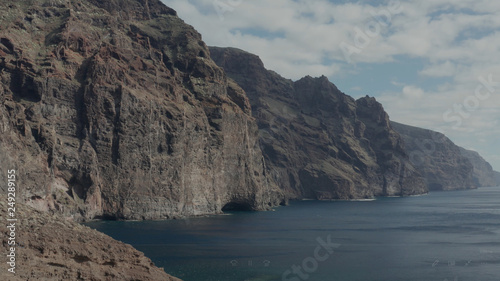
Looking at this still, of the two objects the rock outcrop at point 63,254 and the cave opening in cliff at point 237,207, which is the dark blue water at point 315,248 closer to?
the rock outcrop at point 63,254

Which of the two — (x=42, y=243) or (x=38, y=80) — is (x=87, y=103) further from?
(x=42, y=243)

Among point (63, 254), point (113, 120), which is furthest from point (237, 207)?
point (63, 254)

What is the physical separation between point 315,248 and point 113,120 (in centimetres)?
7133

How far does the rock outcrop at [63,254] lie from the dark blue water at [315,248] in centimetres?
2328

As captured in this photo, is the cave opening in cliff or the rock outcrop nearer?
the rock outcrop

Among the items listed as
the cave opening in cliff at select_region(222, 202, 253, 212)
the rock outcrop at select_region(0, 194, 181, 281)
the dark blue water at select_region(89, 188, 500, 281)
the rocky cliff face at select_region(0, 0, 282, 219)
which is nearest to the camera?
the rock outcrop at select_region(0, 194, 181, 281)

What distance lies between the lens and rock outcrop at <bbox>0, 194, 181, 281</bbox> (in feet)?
111

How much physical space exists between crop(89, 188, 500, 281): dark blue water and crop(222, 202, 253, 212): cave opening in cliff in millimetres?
29809

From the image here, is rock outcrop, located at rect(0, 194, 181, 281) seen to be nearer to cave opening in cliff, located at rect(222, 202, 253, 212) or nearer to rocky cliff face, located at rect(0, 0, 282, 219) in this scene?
rocky cliff face, located at rect(0, 0, 282, 219)

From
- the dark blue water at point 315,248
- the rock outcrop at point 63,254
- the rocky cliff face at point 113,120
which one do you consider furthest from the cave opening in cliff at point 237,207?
the rock outcrop at point 63,254

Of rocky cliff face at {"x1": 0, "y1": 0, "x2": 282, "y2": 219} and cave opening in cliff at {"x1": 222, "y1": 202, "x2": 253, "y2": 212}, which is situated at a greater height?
rocky cliff face at {"x1": 0, "y1": 0, "x2": 282, "y2": 219}

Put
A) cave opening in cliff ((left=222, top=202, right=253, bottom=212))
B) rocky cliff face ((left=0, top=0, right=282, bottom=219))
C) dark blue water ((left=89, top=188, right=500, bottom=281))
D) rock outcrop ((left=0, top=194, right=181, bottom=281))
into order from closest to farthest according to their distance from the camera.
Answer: rock outcrop ((left=0, top=194, right=181, bottom=281))
dark blue water ((left=89, top=188, right=500, bottom=281))
rocky cliff face ((left=0, top=0, right=282, bottom=219))
cave opening in cliff ((left=222, top=202, right=253, bottom=212))

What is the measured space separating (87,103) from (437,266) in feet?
320

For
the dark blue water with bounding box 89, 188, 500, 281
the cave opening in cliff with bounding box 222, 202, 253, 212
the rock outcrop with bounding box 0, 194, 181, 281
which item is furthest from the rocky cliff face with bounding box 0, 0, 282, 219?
the rock outcrop with bounding box 0, 194, 181, 281
